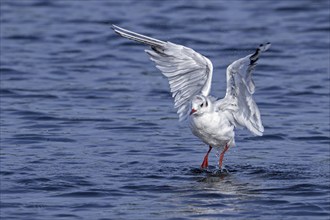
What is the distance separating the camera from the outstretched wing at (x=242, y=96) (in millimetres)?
12539

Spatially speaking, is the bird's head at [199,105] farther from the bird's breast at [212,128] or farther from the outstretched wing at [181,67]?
the outstretched wing at [181,67]

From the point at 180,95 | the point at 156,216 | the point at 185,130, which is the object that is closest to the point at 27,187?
the point at 156,216

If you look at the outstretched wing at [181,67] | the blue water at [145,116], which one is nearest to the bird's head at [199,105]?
the outstretched wing at [181,67]

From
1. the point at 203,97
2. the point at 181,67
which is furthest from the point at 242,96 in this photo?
the point at 181,67

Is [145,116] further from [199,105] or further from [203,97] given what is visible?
[199,105]

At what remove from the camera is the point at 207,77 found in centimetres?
1366

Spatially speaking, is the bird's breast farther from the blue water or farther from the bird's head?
the blue water

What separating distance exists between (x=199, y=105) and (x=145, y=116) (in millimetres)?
3809

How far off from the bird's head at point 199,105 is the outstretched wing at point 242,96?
33 cm

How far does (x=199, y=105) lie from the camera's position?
42.8 feet

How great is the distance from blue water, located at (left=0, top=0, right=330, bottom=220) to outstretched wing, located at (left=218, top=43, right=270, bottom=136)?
62 cm

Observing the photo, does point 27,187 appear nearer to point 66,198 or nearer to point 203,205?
point 66,198

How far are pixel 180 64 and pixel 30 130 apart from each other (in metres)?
3.12

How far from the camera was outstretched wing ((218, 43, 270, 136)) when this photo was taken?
1254cm
